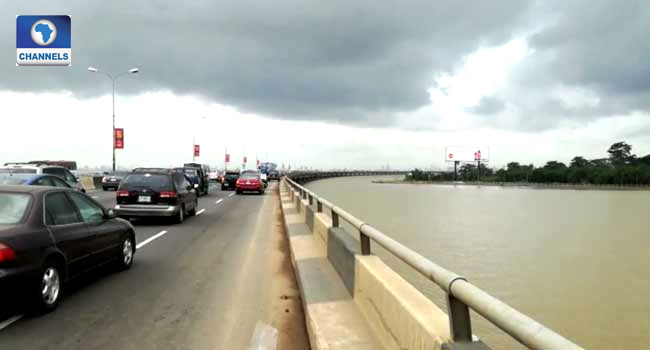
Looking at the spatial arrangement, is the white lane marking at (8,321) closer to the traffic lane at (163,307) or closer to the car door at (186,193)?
the traffic lane at (163,307)

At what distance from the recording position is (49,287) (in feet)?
21.8

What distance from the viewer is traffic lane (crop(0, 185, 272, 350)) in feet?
18.6

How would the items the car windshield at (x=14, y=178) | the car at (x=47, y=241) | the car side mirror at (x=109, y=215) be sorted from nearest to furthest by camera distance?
the car at (x=47, y=241) → the car side mirror at (x=109, y=215) → the car windshield at (x=14, y=178)

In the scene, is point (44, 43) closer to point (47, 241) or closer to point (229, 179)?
point (47, 241)

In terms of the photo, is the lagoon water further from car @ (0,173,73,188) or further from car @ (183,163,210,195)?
car @ (183,163,210,195)

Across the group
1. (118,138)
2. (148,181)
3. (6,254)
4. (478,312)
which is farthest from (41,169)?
(118,138)

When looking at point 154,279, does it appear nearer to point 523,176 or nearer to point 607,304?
point 607,304

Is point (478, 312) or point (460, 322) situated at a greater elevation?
point (478, 312)

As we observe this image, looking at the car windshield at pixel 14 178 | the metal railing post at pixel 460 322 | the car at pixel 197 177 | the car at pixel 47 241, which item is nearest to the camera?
the metal railing post at pixel 460 322

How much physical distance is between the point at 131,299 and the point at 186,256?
3.78m

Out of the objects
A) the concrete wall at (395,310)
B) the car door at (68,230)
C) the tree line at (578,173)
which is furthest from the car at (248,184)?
the tree line at (578,173)

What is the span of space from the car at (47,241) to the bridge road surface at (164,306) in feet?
1.16

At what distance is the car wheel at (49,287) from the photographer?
6383mm

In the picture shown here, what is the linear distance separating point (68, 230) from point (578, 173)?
147 meters
